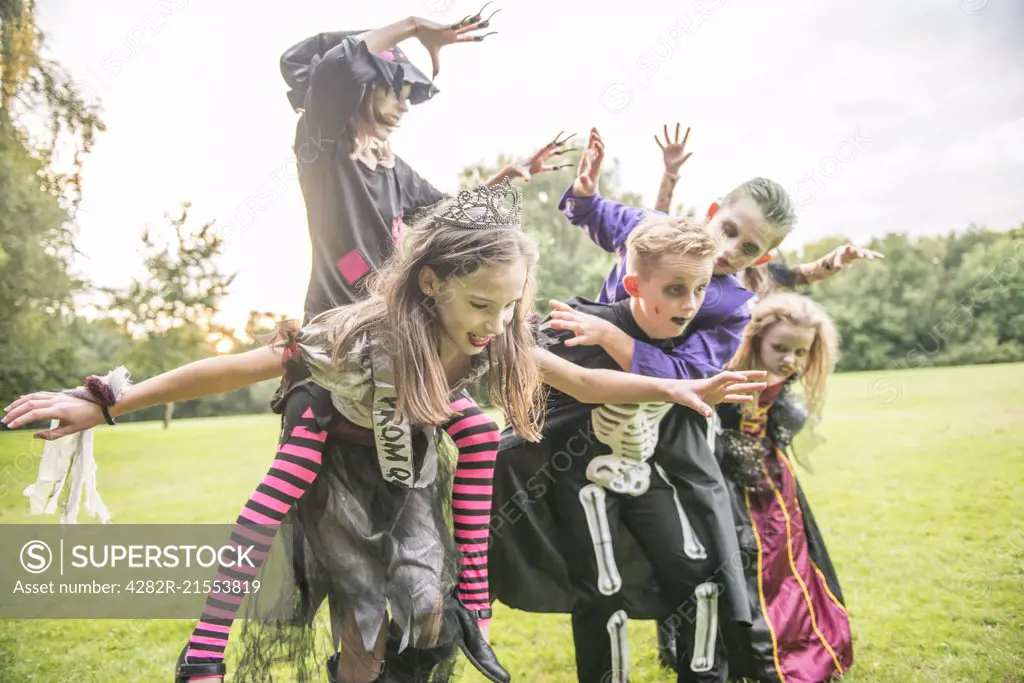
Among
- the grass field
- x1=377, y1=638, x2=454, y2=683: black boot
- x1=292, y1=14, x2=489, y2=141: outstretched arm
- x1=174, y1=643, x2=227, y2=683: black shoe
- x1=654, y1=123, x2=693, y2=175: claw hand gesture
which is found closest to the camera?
x1=174, y1=643, x2=227, y2=683: black shoe

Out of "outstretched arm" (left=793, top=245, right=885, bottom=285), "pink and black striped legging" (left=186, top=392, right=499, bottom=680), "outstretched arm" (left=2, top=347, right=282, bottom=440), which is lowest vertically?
"pink and black striped legging" (left=186, top=392, right=499, bottom=680)

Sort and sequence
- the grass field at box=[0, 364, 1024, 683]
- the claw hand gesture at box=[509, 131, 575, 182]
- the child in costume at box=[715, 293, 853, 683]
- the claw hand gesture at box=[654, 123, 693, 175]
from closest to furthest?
the claw hand gesture at box=[509, 131, 575, 182] < the claw hand gesture at box=[654, 123, 693, 175] < the child in costume at box=[715, 293, 853, 683] < the grass field at box=[0, 364, 1024, 683]

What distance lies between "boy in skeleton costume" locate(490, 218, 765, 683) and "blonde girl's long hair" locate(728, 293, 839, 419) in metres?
0.64

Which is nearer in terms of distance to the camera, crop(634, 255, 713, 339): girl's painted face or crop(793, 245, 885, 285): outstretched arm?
crop(634, 255, 713, 339): girl's painted face

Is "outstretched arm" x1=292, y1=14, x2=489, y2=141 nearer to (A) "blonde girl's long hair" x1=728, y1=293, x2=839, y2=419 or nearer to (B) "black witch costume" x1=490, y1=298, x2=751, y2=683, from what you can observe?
(B) "black witch costume" x1=490, y1=298, x2=751, y2=683

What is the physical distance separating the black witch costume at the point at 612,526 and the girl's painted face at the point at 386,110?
0.72 meters

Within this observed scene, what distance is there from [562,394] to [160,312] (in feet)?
6.02

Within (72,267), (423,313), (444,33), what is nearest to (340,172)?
(444,33)

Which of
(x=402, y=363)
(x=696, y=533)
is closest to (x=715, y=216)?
(x=696, y=533)

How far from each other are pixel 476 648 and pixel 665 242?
113cm

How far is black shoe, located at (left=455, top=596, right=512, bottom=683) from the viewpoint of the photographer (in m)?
1.77

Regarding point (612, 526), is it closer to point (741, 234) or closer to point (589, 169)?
point (741, 234)

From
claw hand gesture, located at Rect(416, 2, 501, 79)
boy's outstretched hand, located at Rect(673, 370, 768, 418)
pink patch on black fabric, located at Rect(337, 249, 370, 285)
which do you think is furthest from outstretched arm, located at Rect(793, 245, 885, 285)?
pink patch on black fabric, located at Rect(337, 249, 370, 285)

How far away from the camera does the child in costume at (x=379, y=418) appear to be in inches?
66.9
